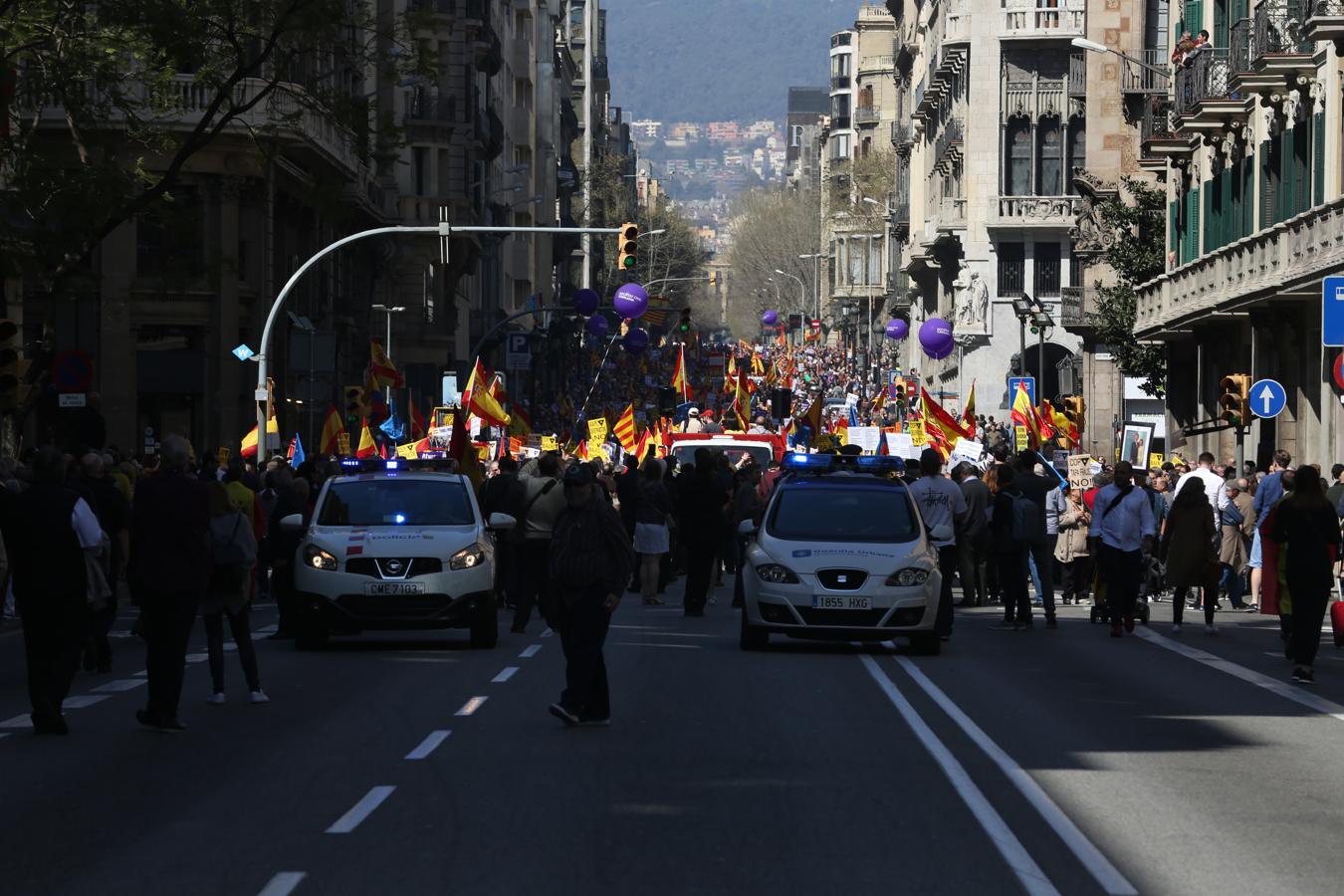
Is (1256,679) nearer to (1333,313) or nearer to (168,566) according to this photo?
(1333,313)

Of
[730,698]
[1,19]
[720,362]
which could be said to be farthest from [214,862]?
A: [720,362]

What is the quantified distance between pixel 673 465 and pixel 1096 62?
32.0 metres

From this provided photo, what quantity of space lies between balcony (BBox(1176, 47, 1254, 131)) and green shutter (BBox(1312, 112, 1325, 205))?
4.59m

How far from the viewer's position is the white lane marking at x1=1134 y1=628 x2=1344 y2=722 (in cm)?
1736

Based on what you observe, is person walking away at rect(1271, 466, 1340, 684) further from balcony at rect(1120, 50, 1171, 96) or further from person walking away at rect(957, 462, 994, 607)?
balcony at rect(1120, 50, 1171, 96)

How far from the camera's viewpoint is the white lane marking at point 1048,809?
9.52m

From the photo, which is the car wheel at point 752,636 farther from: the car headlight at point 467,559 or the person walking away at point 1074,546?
the person walking away at point 1074,546

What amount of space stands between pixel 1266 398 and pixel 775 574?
41.4 ft

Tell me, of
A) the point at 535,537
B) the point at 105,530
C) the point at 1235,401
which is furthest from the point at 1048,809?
the point at 1235,401

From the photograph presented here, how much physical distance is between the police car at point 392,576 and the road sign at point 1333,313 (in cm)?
1004

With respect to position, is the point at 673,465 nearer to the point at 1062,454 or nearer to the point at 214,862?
the point at 1062,454

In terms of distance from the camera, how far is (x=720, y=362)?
136500 mm

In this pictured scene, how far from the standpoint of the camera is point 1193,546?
82.0ft

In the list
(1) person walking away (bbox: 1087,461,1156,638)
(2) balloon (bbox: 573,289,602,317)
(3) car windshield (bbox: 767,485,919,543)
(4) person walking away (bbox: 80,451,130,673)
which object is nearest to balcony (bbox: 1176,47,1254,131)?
(1) person walking away (bbox: 1087,461,1156,638)
